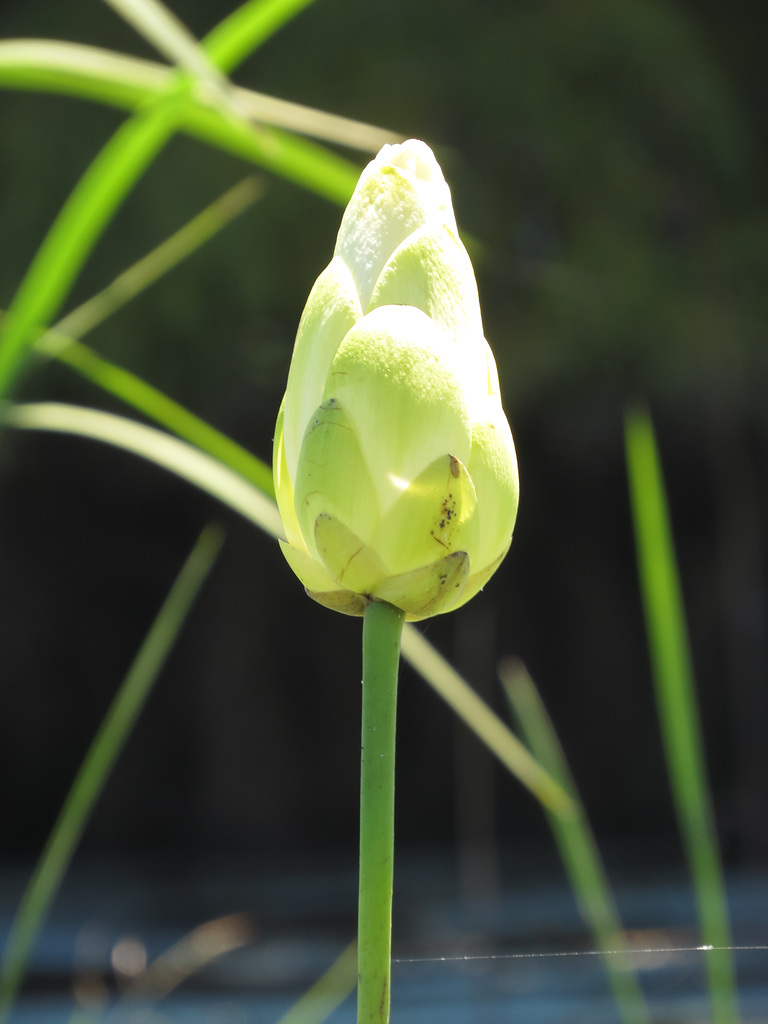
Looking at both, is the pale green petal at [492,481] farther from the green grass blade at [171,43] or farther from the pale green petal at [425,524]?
the green grass blade at [171,43]

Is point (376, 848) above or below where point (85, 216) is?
below

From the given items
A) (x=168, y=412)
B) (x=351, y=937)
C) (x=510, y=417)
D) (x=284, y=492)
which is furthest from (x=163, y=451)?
(x=351, y=937)

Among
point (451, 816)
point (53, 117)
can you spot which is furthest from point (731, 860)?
point (53, 117)

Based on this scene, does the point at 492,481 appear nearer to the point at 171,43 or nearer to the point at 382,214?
the point at 382,214

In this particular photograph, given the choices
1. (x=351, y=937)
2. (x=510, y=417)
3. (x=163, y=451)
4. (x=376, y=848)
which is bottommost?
(x=376, y=848)

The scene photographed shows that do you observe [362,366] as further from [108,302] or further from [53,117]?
[53,117]

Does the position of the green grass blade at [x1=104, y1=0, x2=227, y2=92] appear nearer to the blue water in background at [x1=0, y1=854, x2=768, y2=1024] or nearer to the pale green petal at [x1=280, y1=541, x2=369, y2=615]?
the pale green petal at [x1=280, y1=541, x2=369, y2=615]
